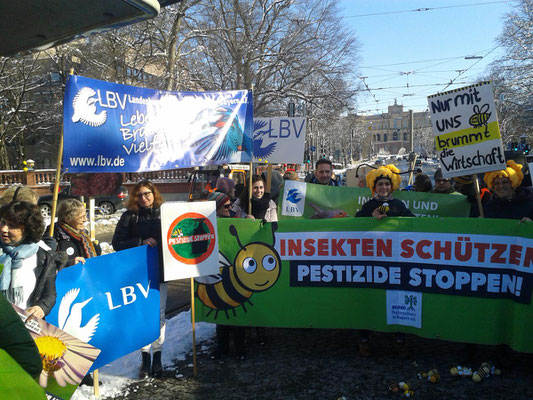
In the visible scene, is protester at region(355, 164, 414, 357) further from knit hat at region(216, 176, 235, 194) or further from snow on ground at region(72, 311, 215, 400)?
knit hat at region(216, 176, 235, 194)

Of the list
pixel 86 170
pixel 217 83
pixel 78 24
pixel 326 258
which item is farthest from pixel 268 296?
pixel 217 83

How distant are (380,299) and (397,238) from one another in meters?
0.60

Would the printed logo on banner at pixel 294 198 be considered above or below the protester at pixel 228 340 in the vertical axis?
above

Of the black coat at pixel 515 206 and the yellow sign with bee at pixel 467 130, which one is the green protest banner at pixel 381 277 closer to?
the black coat at pixel 515 206

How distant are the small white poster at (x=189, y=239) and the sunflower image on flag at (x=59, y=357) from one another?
1.11 meters

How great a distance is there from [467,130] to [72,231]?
398cm

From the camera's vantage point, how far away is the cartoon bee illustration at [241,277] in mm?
4270

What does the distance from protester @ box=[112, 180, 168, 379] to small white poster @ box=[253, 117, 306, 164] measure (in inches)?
118

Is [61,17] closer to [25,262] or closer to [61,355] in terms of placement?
[25,262]

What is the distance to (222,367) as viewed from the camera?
407 centimetres

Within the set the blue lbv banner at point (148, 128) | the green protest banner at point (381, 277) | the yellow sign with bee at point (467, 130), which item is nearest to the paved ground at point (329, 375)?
the green protest banner at point (381, 277)

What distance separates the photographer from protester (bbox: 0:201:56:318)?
280 centimetres

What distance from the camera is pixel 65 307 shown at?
129 inches

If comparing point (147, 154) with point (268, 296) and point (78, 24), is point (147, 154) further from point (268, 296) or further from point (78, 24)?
point (78, 24)
